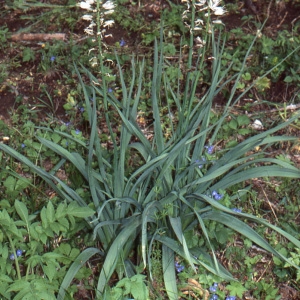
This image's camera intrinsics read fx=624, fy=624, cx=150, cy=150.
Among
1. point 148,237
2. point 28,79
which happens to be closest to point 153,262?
point 148,237

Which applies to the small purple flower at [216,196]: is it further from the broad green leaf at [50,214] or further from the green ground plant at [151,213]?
the broad green leaf at [50,214]

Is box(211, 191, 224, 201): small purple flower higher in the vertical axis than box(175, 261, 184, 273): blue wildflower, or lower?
higher

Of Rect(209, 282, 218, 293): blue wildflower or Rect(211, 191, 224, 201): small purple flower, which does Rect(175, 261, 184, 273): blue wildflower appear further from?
Rect(211, 191, 224, 201): small purple flower

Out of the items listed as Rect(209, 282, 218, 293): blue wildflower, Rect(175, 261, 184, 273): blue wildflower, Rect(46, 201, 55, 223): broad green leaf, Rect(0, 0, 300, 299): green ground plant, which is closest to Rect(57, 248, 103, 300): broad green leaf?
Rect(0, 0, 300, 299): green ground plant

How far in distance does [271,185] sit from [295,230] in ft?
1.14

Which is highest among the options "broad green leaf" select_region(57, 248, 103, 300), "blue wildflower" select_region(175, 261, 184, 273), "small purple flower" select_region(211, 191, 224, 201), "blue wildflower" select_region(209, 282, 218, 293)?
"small purple flower" select_region(211, 191, 224, 201)

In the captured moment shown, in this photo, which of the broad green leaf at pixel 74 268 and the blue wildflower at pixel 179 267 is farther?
the blue wildflower at pixel 179 267

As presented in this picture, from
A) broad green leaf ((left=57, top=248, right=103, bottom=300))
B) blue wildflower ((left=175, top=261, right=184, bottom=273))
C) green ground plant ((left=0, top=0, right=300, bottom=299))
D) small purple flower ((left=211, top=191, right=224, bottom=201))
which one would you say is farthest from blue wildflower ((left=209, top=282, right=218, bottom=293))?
broad green leaf ((left=57, top=248, right=103, bottom=300))

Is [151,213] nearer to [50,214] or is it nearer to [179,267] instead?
[179,267]

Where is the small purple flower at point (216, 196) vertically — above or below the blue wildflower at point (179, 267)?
above

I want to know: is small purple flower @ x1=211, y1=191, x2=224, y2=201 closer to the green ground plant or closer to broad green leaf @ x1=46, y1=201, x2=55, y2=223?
the green ground plant

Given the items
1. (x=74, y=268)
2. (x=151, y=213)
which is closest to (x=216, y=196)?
(x=151, y=213)

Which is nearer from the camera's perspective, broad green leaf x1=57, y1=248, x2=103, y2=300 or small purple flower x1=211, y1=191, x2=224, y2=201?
broad green leaf x1=57, y1=248, x2=103, y2=300

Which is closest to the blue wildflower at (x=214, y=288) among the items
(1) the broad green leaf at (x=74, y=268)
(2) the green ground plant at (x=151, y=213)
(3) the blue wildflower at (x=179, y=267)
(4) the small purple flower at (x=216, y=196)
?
(2) the green ground plant at (x=151, y=213)
